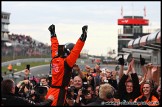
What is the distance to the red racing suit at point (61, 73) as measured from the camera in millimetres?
7730

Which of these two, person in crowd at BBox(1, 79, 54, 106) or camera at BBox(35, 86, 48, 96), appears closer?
person in crowd at BBox(1, 79, 54, 106)

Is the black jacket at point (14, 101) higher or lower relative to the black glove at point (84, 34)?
lower

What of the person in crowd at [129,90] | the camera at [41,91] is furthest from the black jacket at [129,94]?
the camera at [41,91]

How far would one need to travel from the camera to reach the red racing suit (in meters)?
7.73

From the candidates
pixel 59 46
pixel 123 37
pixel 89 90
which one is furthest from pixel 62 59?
pixel 123 37

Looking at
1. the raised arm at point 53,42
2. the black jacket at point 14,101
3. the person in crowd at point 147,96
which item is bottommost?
the person in crowd at point 147,96

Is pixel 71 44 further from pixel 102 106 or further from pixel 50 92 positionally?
pixel 102 106

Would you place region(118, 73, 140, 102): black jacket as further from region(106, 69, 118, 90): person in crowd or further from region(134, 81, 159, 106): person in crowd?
region(106, 69, 118, 90): person in crowd

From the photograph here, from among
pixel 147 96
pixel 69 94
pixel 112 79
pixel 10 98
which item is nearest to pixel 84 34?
pixel 69 94

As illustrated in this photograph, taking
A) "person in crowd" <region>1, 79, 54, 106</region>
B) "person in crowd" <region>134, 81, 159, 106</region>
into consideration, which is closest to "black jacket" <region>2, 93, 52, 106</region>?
"person in crowd" <region>1, 79, 54, 106</region>

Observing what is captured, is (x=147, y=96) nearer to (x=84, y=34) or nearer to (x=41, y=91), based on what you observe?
(x=84, y=34)

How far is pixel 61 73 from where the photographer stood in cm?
→ 778

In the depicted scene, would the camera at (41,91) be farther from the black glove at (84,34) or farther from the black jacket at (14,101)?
the black jacket at (14,101)

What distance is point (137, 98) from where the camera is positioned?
7.59 metres
